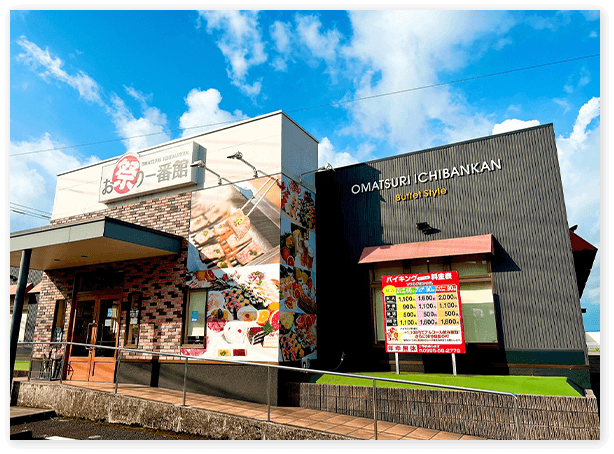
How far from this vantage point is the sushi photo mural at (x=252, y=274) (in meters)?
9.32

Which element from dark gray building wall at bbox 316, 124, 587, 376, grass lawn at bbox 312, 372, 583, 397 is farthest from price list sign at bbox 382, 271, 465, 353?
dark gray building wall at bbox 316, 124, 587, 376

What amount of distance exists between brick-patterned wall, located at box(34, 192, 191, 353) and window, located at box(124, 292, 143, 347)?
13 cm

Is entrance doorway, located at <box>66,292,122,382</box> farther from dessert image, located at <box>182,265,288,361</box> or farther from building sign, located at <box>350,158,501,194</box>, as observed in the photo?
building sign, located at <box>350,158,501,194</box>

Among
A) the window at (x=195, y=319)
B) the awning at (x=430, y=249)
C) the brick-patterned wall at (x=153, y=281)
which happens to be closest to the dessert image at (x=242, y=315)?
the window at (x=195, y=319)

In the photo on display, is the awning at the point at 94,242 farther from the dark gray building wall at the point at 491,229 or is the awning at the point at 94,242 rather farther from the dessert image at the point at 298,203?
the dark gray building wall at the point at 491,229

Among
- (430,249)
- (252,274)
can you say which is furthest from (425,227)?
(252,274)

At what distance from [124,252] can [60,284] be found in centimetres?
359

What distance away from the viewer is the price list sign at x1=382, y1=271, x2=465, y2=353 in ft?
27.7

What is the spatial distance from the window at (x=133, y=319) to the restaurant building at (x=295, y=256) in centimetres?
4

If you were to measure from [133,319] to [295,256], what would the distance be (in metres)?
4.59

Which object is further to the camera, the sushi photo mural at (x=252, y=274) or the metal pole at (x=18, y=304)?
the sushi photo mural at (x=252, y=274)

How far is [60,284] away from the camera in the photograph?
12.6 meters
